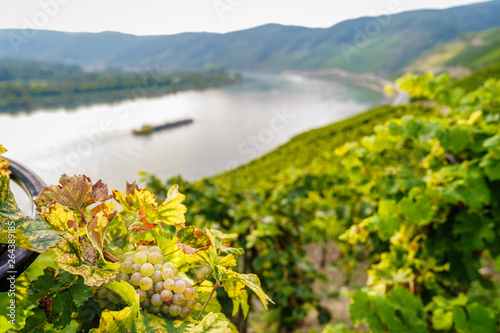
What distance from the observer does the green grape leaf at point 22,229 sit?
0.90ft

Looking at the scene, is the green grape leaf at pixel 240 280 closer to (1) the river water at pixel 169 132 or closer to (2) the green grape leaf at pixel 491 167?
(1) the river water at pixel 169 132

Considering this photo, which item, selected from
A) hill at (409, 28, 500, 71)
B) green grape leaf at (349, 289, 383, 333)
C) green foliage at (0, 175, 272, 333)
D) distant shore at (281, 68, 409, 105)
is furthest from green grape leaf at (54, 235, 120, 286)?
hill at (409, 28, 500, 71)

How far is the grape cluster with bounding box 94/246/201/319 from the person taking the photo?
0.30m

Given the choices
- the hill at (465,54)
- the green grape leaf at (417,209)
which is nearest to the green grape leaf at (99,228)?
the green grape leaf at (417,209)

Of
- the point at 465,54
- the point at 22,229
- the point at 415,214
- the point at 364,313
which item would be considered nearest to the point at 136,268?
the point at 22,229

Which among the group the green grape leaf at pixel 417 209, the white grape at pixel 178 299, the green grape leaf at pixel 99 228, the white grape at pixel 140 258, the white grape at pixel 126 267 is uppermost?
the green grape leaf at pixel 99 228

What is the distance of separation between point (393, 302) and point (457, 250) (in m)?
0.48

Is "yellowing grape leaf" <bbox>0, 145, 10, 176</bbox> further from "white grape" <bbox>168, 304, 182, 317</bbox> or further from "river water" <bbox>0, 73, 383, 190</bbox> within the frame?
"white grape" <bbox>168, 304, 182, 317</bbox>

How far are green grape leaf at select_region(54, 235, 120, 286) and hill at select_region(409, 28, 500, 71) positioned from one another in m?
53.0

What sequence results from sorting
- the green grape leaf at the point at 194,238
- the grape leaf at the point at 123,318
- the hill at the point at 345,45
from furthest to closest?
the hill at the point at 345,45
the green grape leaf at the point at 194,238
the grape leaf at the point at 123,318

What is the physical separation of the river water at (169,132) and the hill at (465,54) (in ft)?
65.5

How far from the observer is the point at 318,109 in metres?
27.0

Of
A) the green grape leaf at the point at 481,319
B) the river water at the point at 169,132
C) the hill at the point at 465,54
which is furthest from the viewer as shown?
the hill at the point at 465,54

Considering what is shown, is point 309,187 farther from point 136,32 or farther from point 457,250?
point 136,32
